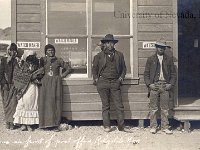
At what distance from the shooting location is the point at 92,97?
930cm

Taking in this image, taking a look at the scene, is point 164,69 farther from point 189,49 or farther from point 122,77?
point 189,49

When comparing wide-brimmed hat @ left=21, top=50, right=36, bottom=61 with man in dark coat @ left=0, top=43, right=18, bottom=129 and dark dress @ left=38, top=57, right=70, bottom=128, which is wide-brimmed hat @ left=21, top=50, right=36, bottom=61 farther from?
dark dress @ left=38, top=57, right=70, bottom=128

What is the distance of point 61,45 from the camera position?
9.26 m

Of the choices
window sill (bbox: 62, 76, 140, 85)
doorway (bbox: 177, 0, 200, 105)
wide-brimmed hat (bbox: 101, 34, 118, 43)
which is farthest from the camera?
doorway (bbox: 177, 0, 200, 105)

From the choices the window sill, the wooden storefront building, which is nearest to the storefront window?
the wooden storefront building

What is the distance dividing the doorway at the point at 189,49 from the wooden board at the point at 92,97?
344cm

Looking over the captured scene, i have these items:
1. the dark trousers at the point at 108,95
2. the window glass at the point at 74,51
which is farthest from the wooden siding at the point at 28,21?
the dark trousers at the point at 108,95

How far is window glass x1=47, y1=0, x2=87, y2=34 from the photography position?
9.26 metres

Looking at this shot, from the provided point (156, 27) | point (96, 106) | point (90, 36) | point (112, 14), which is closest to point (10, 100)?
point (96, 106)

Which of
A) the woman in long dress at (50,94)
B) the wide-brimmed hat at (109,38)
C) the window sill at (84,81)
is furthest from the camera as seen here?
the window sill at (84,81)

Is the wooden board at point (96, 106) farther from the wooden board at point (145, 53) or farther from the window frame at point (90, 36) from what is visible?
the wooden board at point (145, 53)

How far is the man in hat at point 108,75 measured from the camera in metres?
8.77

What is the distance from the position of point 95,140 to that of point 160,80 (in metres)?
1.97

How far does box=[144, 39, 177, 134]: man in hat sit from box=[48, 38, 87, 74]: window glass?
1.48 m
